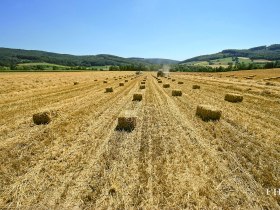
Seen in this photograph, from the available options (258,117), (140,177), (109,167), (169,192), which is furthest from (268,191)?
(258,117)

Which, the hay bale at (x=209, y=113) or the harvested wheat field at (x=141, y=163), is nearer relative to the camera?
the harvested wheat field at (x=141, y=163)

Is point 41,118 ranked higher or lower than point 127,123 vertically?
lower

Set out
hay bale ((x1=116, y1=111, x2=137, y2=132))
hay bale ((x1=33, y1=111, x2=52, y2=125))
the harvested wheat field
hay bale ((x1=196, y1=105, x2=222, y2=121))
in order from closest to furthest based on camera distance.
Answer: the harvested wheat field
hay bale ((x1=116, y1=111, x2=137, y2=132))
hay bale ((x1=33, y1=111, x2=52, y2=125))
hay bale ((x1=196, y1=105, x2=222, y2=121))

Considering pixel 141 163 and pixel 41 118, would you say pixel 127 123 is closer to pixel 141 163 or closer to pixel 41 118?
pixel 141 163

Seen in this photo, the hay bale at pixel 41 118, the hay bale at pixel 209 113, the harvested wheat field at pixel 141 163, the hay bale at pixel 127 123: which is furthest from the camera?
the hay bale at pixel 209 113

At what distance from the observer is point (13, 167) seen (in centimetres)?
844

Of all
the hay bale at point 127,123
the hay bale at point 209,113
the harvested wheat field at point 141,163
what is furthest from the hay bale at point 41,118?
the hay bale at point 209,113

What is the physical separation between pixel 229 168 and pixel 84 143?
5533 mm

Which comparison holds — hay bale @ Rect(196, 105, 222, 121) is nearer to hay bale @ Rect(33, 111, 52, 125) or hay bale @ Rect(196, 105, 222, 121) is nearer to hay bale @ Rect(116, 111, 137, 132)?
hay bale @ Rect(116, 111, 137, 132)

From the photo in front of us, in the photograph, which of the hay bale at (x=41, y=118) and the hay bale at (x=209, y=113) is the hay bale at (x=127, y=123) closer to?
the hay bale at (x=41, y=118)

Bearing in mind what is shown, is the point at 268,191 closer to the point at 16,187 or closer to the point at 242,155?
the point at 242,155

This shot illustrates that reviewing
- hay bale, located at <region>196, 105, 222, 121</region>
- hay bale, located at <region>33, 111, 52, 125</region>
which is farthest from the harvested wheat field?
hay bale, located at <region>196, 105, 222, 121</region>

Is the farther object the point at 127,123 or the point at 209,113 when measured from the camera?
the point at 209,113

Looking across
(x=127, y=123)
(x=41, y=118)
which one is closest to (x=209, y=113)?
(x=127, y=123)
